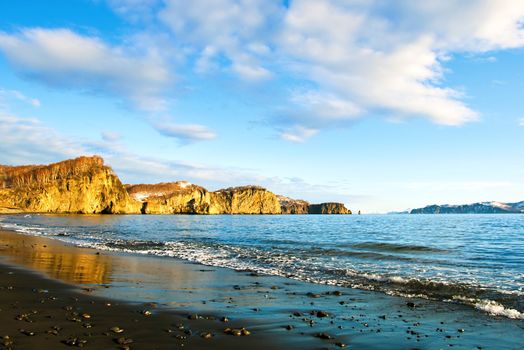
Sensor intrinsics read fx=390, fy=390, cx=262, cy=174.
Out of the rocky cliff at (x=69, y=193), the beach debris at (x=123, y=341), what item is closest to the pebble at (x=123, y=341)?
the beach debris at (x=123, y=341)

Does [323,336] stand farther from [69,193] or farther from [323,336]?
[69,193]

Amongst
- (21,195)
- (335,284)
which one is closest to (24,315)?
(335,284)

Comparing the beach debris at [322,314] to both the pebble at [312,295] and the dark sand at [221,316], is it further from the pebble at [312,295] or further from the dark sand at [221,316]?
the pebble at [312,295]

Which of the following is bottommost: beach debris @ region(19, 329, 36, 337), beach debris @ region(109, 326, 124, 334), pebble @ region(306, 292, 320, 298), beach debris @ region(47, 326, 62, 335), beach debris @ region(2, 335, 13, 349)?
pebble @ region(306, 292, 320, 298)

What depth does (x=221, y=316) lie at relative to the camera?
1042 centimetres

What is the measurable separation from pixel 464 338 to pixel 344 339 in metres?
2.83

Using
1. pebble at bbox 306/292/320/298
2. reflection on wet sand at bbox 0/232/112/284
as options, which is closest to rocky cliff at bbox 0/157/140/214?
reflection on wet sand at bbox 0/232/112/284

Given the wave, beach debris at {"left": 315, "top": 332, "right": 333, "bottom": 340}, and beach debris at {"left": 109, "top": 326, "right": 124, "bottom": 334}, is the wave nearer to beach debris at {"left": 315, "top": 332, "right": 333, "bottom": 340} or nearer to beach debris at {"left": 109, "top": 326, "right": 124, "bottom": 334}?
beach debris at {"left": 315, "top": 332, "right": 333, "bottom": 340}

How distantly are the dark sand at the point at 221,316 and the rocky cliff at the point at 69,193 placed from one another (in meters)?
147

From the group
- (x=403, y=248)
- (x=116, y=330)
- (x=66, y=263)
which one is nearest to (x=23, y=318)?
(x=116, y=330)

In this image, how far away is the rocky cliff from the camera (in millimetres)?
144500

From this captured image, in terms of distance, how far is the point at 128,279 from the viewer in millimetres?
16062

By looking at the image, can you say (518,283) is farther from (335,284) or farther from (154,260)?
(154,260)

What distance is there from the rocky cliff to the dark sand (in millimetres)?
146860
